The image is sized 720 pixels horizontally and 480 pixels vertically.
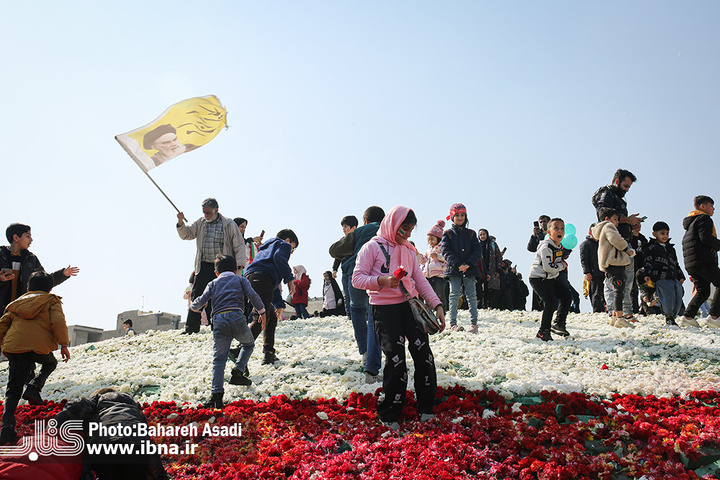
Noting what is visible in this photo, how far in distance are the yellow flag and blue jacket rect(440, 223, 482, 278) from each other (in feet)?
20.9

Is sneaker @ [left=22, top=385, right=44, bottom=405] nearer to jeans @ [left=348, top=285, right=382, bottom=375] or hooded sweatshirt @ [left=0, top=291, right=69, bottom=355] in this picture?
hooded sweatshirt @ [left=0, top=291, right=69, bottom=355]

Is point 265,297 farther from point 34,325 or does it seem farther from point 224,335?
point 34,325

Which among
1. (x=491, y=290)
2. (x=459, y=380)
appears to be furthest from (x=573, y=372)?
(x=491, y=290)

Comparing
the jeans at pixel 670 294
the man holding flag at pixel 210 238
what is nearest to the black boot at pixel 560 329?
the jeans at pixel 670 294

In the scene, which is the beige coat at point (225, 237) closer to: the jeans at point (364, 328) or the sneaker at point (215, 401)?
the jeans at point (364, 328)

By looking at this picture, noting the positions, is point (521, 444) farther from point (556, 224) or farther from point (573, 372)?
point (556, 224)

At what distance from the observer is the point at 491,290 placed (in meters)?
16.8

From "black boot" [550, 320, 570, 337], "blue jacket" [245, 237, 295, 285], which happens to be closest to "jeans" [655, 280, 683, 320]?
"black boot" [550, 320, 570, 337]

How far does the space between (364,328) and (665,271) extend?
25.6ft

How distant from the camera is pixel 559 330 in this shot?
380 inches

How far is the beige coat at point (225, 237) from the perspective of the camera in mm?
11195

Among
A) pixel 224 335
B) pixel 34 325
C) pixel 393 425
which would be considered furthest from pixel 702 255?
pixel 34 325

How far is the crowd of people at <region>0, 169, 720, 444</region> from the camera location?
17.9 feet

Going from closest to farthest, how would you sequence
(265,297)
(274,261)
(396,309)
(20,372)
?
(396,309), (20,372), (265,297), (274,261)
